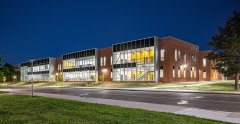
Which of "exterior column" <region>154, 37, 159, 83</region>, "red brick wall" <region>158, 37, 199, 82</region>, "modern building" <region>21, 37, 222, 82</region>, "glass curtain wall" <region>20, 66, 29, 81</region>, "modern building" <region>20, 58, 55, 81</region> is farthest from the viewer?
"glass curtain wall" <region>20, 66, 29, 81</region>

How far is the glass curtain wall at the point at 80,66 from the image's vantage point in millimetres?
67312

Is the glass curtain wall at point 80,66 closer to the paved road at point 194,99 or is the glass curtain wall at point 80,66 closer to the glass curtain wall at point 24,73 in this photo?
the glass curtain wall at point 24,73

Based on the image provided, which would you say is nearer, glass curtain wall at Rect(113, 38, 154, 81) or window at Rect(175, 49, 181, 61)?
glass curtain wall at Rect(113, 38, 154, 81)

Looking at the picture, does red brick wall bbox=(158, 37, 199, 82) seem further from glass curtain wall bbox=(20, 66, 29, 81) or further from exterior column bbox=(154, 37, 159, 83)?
glass curtain wall bbox=(20, 66, 29, 81)

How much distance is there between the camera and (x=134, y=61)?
174 feet

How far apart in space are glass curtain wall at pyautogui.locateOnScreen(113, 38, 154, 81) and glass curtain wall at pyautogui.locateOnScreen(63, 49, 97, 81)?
11335 millimetres

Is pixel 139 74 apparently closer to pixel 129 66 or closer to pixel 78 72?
pixel 129 66

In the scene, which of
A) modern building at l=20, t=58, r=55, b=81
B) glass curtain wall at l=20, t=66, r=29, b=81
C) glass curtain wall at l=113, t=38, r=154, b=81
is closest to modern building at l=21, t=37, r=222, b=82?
glass curtain wall at l=113, t=38, r=154, b=81

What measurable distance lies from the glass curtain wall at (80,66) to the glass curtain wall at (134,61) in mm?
11335

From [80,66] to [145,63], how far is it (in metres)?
28.3

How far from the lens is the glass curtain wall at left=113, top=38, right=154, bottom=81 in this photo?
4972cm

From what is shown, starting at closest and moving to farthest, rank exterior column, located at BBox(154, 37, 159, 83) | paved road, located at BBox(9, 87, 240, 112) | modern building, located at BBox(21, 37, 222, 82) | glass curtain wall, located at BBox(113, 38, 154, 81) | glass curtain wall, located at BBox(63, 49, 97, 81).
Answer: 1. paved road, located at BBox(9, 87, 240, 112)
2. exterior column, located at BBox(154, 37, 159, 83)
3. modern building, located at BBox(21, 37, 222, 82)
4. glass curtain wall, located at BBox(113, 38, 154, 81)
5. glass curtain wall, located at BBox(63, 49, 97, 81)

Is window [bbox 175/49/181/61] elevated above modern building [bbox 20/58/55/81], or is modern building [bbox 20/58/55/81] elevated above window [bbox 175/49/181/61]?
window [bbox 175/49/181/61]

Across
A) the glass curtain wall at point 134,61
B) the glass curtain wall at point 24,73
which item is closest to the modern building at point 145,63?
the glass curtain wall at point 134,61
